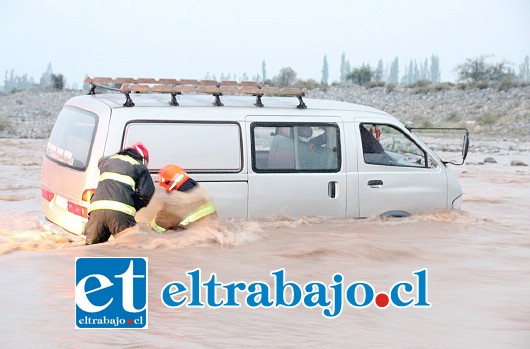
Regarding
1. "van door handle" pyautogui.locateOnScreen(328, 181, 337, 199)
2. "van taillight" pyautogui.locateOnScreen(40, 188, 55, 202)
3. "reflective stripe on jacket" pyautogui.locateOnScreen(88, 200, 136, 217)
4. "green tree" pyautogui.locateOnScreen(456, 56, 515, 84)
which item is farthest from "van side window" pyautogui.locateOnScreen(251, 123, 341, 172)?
"green tree" pyautogui.locateOnScreen(456, 56, 515, 84)

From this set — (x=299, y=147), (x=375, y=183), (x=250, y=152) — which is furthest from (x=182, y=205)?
(x=375, y=183)

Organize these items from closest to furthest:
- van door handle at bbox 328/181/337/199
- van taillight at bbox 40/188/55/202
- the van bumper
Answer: the van bumper, van taillight at bbox 40/188/55/202, van door handle at bbox 328/181/337/199

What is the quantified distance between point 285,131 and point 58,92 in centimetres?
5840

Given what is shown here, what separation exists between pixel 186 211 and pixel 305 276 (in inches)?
55.6

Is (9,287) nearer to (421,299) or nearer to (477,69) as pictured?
(421,299)

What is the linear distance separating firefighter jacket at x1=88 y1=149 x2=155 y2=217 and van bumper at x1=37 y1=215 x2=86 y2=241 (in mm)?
467

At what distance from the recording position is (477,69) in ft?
230

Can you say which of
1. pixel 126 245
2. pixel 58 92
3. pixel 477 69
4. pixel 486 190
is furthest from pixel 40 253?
pixel 477 69

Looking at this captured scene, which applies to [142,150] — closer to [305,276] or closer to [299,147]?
[299,147]

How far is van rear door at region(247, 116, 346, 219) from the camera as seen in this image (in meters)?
10.1

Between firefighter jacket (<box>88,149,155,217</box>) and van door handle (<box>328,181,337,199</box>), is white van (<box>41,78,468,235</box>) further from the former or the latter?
firefighter jacket (<box>88,149,155,217</box>)

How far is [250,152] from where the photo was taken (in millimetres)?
10062

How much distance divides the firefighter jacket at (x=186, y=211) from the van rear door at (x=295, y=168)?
0.53m

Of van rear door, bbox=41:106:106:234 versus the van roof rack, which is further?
the van roof rack
